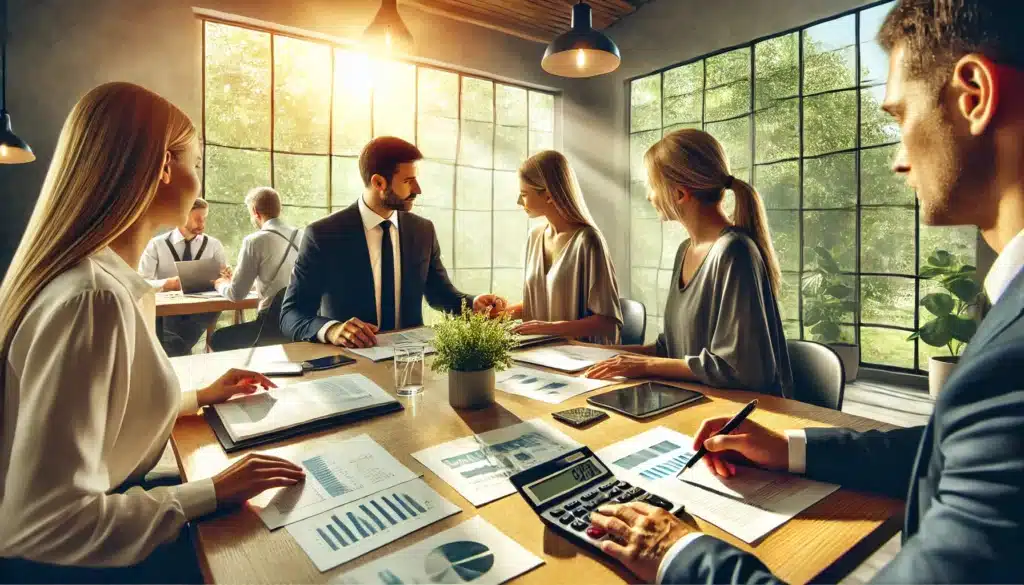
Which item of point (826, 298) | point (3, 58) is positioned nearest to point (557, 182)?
point (826, 298)

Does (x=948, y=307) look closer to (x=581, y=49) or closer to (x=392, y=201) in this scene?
(x=581, y=49)

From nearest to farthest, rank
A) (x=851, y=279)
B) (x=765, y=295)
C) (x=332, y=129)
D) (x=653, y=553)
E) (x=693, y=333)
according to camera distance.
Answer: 1. (x=653, y=553)
2. (x=765, y=295)
3. (x=693, y=333)
4. (x=851, y=279)
5. (x=332, y=129)

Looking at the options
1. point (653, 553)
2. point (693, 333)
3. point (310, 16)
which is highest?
point (310, 16)

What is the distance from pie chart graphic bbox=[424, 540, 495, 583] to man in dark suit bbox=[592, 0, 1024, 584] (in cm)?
17

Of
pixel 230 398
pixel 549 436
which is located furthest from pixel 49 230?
pixel 549 436

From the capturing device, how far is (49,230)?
0.98 meters

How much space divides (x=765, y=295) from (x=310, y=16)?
16.7 ft

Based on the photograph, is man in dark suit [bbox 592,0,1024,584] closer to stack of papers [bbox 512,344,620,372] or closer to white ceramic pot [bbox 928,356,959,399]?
stack of papers [bbox 512,344,620,372]

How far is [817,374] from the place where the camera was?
1712 mm

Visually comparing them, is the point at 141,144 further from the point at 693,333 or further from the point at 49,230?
the point at 693,333

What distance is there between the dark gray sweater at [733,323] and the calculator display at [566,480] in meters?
0.77

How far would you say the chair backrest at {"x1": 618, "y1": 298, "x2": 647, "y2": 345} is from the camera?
2.95 metres

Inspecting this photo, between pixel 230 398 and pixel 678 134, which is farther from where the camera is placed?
pixel 678 134

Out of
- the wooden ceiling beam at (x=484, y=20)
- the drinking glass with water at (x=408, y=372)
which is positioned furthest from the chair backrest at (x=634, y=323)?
the wooden ceiling beam at (x=484, y=20)
